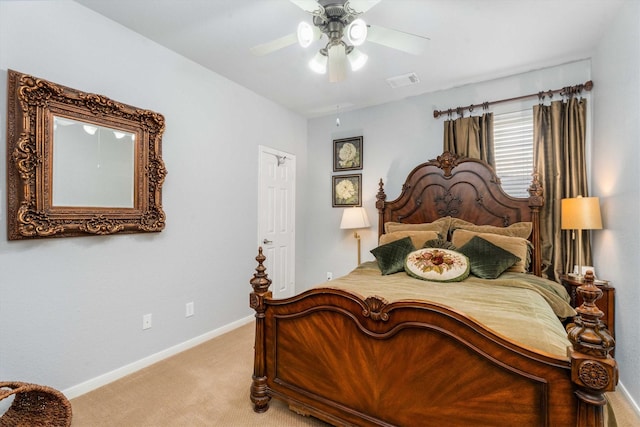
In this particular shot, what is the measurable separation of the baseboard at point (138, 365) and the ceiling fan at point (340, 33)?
2557mm

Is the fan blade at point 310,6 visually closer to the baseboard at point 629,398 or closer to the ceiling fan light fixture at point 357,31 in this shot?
the ceiling fan light fixture at point 357,31

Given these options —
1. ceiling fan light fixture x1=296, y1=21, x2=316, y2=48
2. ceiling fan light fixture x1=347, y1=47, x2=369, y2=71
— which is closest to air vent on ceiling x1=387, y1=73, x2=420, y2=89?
ceiling fan light fixture x1=347, y1=47, x2=369, y2=71

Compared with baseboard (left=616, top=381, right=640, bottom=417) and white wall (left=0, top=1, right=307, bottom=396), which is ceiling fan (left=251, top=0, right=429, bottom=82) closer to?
white wall (left=0, top=1, right=307, bottom=396)

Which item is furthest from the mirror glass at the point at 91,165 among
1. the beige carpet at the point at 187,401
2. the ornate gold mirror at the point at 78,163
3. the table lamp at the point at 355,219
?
the table lamp at the point at 355,219

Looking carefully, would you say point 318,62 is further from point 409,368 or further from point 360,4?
point 409,368

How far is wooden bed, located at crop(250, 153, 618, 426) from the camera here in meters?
1.10

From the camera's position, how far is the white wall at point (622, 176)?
76.2 inches

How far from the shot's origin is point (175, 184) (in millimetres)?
2762

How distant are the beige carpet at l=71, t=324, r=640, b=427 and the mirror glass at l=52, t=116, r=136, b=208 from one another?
134 cm

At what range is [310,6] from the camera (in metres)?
1.74

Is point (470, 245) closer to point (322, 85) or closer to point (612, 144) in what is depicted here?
point (612, 144)

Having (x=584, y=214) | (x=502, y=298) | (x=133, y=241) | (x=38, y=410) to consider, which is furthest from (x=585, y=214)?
(x=38, y=410)

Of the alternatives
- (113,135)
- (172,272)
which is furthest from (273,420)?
(113,135)

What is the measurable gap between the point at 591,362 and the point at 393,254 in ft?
5.74
